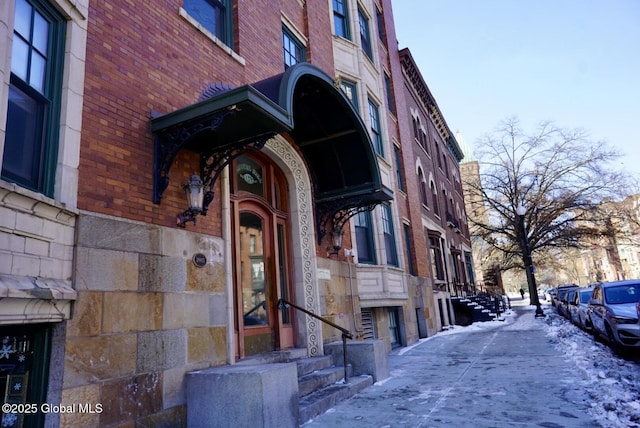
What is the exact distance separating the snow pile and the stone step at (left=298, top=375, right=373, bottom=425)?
303 cm

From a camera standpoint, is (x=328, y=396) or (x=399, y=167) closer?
(x=328, y=396)

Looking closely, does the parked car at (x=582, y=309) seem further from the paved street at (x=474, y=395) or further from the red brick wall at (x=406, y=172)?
the red brick wall at (x=406, y=172)

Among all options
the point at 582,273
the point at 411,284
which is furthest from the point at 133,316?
the point at 582,273

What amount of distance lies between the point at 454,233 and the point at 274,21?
19941mm

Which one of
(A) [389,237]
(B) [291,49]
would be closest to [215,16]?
(B) [291,49]

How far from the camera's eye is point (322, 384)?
637 centimetres

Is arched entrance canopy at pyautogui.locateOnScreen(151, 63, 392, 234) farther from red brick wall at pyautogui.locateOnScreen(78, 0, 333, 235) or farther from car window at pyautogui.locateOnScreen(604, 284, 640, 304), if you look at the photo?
car window at pyautogui.locateOnScreen(604, 284, 640, 304)

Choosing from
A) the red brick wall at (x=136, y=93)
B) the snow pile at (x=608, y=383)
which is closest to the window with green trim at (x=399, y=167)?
the snow pile at (x=608, y=383)

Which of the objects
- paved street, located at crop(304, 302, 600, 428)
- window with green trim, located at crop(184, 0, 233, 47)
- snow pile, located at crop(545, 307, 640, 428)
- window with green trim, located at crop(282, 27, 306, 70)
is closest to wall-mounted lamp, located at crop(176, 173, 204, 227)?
paved street, located at crop(304, 302, 600, 428)

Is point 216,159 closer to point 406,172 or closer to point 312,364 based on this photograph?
point 312,364

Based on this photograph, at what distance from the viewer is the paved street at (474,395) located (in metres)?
4.96

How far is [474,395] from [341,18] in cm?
1111

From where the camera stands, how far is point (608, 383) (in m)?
6.00

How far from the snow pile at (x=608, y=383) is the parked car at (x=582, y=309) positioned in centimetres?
331
